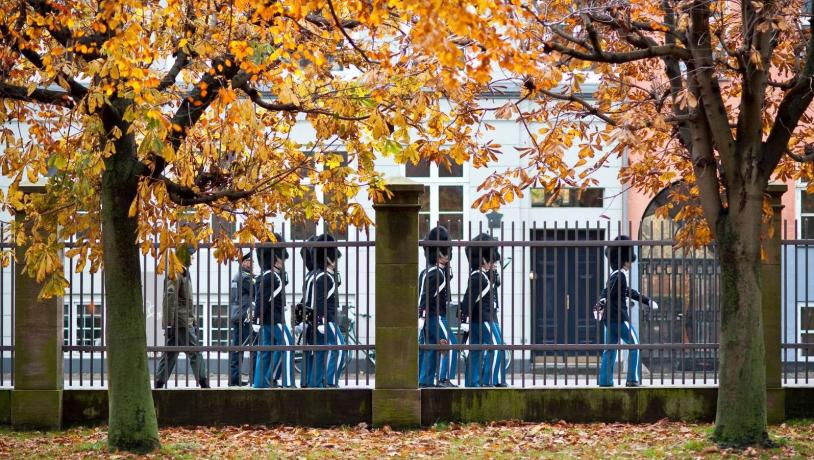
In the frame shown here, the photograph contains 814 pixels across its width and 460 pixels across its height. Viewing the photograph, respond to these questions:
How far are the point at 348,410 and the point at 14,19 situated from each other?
506 cm

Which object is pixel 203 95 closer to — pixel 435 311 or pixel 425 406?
pixel 435 311

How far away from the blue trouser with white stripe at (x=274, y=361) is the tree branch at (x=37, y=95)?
11.1 ft

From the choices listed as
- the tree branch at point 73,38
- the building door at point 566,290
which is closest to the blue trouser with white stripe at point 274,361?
the building door at point 566,290

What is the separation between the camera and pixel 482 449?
1009 cm

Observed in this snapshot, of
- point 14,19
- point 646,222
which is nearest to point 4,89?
point 14,19

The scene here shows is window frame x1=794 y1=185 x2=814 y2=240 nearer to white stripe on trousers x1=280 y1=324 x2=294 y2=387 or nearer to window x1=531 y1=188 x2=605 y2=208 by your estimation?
window x1=531 y1=188 x2=605 y2=208

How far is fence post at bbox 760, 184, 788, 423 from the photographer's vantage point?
Answer: 11.6m

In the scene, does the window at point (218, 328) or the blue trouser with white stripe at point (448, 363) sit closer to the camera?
the window at point (218, 328)

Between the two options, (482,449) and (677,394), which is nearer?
(482,449)

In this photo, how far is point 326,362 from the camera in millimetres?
11836

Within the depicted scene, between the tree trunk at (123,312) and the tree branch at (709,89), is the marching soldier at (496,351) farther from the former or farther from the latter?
the tree trunk at (123,312)

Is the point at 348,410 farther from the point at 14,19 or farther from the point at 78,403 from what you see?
the point at 14,19

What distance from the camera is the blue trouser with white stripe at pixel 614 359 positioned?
467 inches

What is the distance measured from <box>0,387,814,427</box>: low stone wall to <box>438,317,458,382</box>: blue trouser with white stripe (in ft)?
1.17
